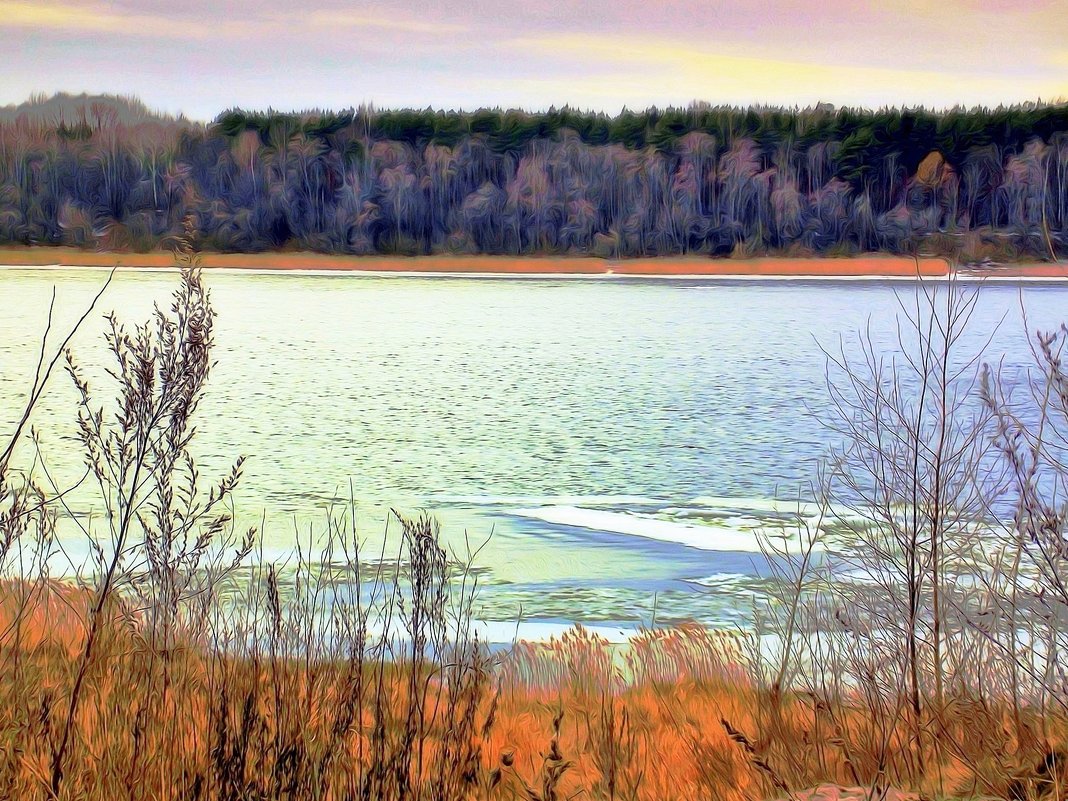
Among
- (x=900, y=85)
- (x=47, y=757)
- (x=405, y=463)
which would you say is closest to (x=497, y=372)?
(x=405, y=463)

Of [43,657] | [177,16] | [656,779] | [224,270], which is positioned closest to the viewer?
[656,779]

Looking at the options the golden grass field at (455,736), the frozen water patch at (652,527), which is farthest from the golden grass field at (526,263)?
the golden grass field at (455,736)

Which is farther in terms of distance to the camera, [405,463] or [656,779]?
[405,463]

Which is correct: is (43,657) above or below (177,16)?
below

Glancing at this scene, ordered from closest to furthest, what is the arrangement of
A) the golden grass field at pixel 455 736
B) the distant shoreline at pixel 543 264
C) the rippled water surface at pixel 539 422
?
the golden grass field at pixel 455 736, the rippled water surface at pixel 539 422, the distant shoreline at pixel 543 264

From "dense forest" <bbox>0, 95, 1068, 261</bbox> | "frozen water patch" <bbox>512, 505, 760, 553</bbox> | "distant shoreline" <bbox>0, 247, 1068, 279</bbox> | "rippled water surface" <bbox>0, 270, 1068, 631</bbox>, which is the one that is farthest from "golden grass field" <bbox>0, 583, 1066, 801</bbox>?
"distant shoreline" <bbox>0, 247, 1068, 279</bbox>

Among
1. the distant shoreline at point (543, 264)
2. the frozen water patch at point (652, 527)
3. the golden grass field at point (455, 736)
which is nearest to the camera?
the golden grass field at point (455, 736)

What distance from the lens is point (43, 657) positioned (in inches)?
123

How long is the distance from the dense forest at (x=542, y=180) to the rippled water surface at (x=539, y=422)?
59cm

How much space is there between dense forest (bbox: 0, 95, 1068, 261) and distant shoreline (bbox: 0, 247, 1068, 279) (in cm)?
12

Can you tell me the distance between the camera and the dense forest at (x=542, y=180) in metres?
6.41

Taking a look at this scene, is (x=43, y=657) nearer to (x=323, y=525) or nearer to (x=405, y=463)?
(x=323, y=525)

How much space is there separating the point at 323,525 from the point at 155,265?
1.94 meters

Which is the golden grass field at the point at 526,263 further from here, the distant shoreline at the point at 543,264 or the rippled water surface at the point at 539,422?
the rippled water surface at the point at 539,422
